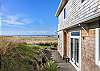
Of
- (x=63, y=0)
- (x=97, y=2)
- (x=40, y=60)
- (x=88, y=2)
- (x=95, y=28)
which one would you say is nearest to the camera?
(x=97, y=2)

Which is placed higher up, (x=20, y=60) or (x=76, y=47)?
(x=76, y=47)

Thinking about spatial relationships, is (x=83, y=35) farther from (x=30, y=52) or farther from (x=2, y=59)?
(x=2, y=59)

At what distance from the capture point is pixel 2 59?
7480 millimetres

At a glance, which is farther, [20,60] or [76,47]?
[76,47]

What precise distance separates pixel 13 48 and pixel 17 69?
911mm

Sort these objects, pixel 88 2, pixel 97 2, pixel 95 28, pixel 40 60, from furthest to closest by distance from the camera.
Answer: pixel 40 60 < pixel 88 2 < pixel 95 28 < pixel 97 2

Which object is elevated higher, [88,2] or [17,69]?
[88,2]

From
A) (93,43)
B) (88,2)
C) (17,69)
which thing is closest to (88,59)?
(93,43)

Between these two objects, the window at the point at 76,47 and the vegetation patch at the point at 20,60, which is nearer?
the vegetation patch at the point at 20,60

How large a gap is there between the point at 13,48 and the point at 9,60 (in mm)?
625

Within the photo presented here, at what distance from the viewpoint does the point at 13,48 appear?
26.1 feet

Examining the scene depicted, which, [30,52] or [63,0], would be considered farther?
[63,0]

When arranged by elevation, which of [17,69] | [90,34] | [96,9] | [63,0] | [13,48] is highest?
[63,0]

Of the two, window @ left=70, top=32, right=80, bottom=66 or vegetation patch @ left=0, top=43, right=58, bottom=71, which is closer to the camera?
vegetation patch @ left=0, top=43, right=58, bottom=71
